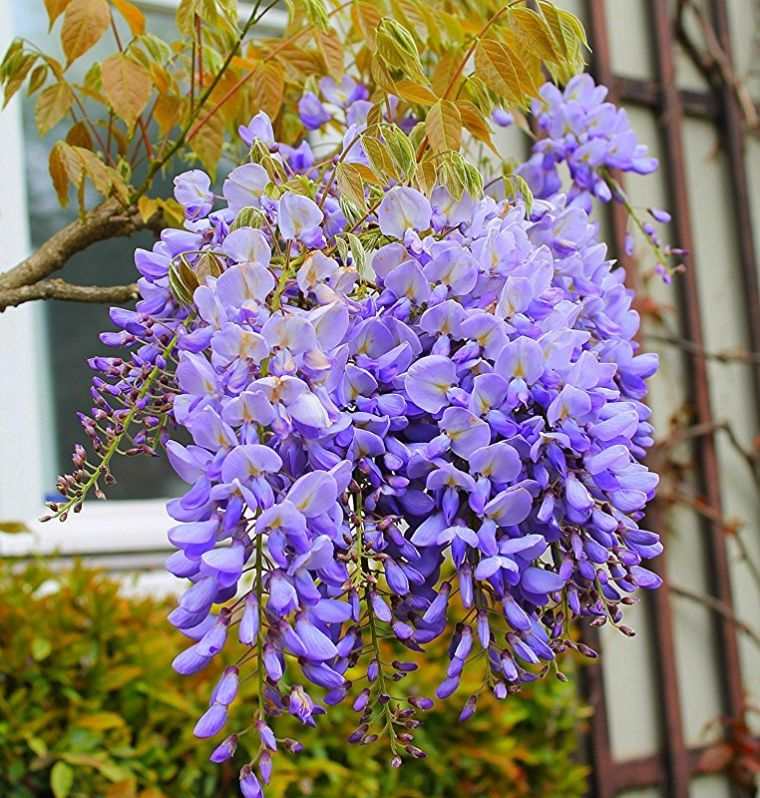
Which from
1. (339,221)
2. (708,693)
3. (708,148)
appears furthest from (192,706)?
(708,148)

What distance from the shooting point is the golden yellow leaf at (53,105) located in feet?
3.43

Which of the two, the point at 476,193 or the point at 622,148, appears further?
the point at 622,148

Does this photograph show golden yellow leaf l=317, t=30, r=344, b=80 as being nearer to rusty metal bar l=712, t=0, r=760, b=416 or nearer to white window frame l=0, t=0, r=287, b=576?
white window frame l=0, t=0, r=287, b=576

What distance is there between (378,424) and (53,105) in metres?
0.54

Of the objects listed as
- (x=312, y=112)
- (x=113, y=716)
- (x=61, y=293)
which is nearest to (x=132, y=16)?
Answer: (x=312, y=112)

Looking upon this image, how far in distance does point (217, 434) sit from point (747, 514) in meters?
3.04

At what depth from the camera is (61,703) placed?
195 centimetres

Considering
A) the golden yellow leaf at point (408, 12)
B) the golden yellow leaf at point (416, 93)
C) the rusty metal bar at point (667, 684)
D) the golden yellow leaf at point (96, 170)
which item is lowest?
the rusty metal bar at point (667, 684)

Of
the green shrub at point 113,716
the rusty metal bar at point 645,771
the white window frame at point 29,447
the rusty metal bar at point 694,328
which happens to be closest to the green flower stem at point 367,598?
the green shrub at point 113,716

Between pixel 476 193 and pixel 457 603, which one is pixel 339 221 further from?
pixel 457 603

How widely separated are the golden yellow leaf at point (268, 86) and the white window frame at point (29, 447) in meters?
1.48

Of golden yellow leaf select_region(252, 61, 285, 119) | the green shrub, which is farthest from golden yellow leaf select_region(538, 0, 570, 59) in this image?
the green shrub

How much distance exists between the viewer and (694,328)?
3361 mm

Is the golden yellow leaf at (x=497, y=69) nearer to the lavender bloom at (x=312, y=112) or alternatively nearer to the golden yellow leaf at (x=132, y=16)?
the lavender bloom at (x=312, y=112)
